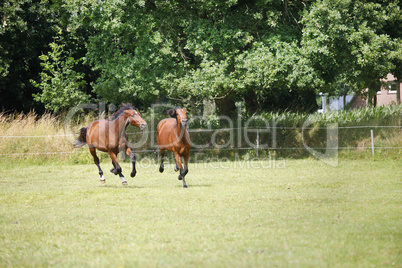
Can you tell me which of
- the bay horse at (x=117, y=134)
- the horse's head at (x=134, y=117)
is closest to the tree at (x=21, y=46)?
the bay horse at (x=117, y=134)

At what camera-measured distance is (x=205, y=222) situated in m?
8.64

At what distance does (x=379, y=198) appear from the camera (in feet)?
38.0

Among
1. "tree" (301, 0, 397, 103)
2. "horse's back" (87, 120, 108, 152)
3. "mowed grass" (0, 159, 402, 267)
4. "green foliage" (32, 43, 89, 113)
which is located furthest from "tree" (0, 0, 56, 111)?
"tree" (301, 0, 397, 103)

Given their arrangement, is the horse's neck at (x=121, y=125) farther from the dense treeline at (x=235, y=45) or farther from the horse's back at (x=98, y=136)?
the dense treeline at (x=235, y=45)

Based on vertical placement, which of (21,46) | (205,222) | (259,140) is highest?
(21,46)

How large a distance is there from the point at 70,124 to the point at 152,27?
690 cm

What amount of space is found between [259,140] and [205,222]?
56.5ft

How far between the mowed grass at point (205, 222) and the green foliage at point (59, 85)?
1370 cm

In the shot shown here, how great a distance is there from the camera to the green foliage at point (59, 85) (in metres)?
29.7

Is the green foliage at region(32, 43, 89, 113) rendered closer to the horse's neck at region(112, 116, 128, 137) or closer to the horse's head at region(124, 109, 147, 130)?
the horse's neck at region(112, 116, 128, 137)

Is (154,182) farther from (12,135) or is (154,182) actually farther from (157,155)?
(12,135)

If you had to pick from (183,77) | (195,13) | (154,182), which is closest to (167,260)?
(154,182)

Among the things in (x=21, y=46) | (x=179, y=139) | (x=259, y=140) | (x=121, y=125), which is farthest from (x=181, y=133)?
(x=21, y=46)

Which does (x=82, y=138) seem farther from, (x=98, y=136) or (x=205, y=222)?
(x=205, y=222)
